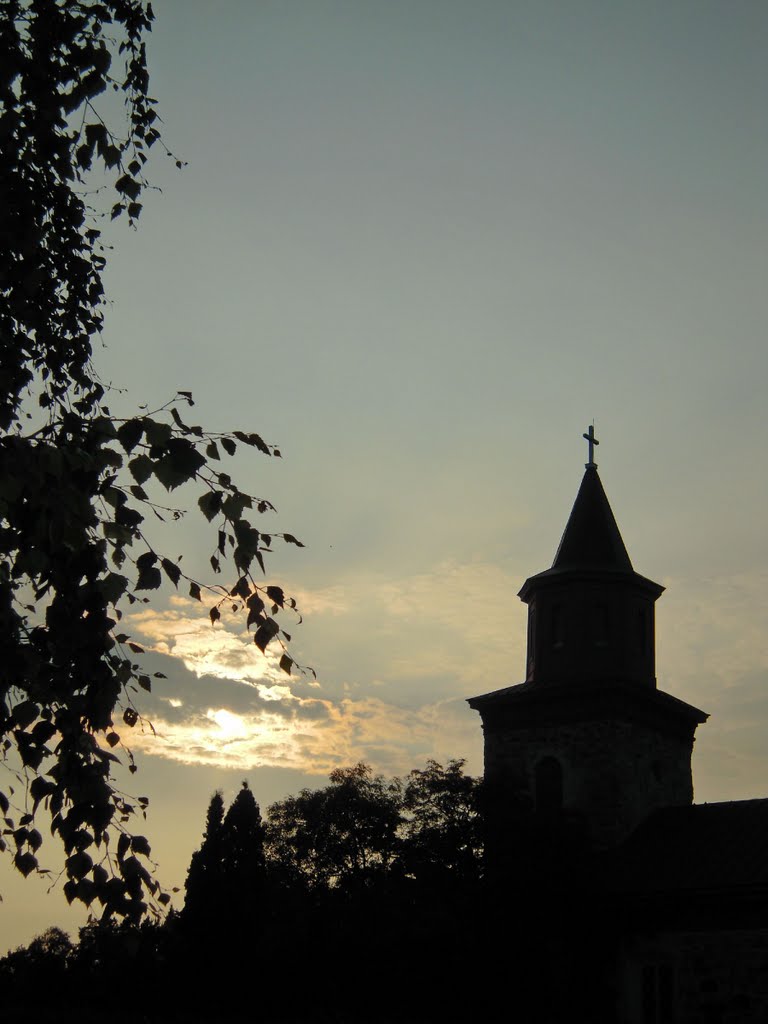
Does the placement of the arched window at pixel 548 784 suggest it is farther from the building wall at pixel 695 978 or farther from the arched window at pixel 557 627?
the building wall at pixel 695 978

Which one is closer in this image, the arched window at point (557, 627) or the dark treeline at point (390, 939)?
the dark treeline at point (390, 939)

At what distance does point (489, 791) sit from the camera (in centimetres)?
3055

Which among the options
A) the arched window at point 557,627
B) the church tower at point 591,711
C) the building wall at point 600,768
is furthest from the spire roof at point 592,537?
the building wall at point 600,768

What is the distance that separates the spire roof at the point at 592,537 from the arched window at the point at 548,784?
6.20 meters

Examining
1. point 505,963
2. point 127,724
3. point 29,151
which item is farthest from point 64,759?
point 505,963

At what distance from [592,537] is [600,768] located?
25.5ft

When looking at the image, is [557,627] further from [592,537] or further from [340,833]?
[340,833]

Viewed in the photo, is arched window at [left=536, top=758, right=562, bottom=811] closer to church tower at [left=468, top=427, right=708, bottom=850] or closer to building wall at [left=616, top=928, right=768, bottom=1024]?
church tower at [left=468, top=427, right=708, bottom=850]

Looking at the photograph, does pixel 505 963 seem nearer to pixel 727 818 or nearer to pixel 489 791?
pixel 489 791

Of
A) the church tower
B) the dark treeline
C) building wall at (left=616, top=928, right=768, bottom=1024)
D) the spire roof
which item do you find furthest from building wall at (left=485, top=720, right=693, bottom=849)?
the spire roof

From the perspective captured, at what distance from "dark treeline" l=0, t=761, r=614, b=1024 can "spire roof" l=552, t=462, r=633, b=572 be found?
832 centimetres

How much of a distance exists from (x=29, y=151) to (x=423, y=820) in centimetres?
2647

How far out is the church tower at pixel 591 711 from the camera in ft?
105

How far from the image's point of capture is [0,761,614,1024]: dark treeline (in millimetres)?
26453
